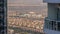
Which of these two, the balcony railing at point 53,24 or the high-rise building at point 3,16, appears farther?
the high-rise building at point 3,16

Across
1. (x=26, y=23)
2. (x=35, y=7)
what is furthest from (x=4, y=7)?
(x=35, y=7)

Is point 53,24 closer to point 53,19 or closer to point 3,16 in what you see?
point 53,19

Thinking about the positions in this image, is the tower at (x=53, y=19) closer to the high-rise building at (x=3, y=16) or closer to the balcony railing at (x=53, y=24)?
the balcony railing at (x=53, y=24)

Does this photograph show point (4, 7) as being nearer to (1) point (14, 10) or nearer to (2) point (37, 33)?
(2) point (37, 33)

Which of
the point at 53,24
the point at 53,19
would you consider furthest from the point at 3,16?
the point at 53,24

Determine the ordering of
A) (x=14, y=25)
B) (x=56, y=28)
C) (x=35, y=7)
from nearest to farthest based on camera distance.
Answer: (x=56, y=28) → (x=14, y=25) → (x=35, y=7)

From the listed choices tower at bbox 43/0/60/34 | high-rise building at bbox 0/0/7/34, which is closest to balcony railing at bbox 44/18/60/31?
tower at bbox 43/0/60/34

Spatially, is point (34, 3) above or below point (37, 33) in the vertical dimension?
above

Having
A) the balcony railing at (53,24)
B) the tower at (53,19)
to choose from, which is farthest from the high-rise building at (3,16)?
the balcony railing at (53,24)
